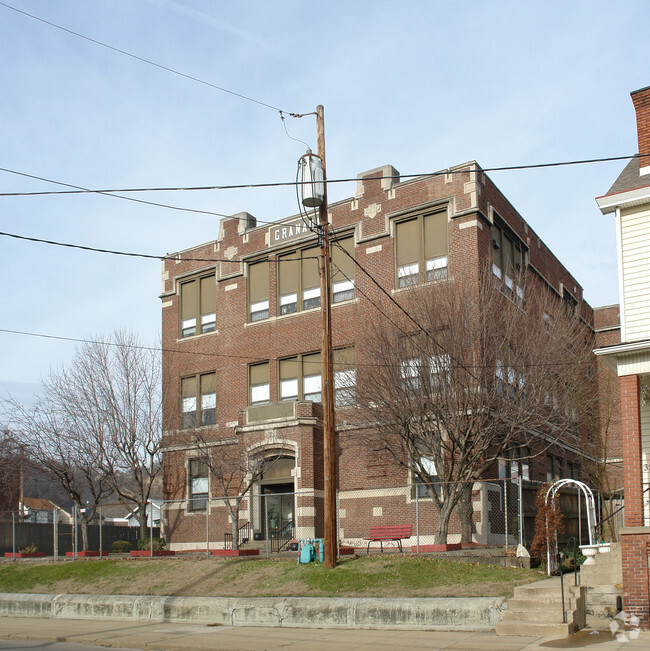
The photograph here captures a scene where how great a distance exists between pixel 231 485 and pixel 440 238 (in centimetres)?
1214

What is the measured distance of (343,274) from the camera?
29953 millimetres

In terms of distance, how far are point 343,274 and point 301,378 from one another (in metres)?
4.26

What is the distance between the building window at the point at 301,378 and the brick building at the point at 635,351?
14710 mm

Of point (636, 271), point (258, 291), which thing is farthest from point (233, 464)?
point (636, 271)

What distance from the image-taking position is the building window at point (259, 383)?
31.9 m

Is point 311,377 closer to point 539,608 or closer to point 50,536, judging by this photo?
point 50,536

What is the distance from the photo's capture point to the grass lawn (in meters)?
17.0

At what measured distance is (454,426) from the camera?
22.2m

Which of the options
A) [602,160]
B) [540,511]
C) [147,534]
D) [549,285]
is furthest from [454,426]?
[147,534]

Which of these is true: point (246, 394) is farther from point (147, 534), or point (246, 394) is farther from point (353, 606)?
point (353, 606)

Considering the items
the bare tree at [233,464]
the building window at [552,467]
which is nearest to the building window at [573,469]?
the building window at [552,467]

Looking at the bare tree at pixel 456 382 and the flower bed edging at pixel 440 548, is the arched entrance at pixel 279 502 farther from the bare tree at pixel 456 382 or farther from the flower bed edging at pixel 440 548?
the flower bed edging at pixel 440 548

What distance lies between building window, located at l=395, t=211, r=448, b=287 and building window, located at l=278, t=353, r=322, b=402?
4.76 m

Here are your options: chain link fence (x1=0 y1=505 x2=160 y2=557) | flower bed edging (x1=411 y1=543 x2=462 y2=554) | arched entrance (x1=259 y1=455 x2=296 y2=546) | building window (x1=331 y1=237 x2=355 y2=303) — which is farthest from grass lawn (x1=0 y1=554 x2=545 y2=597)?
building window (x1=331 y1=237 x2=355 y2=303)
